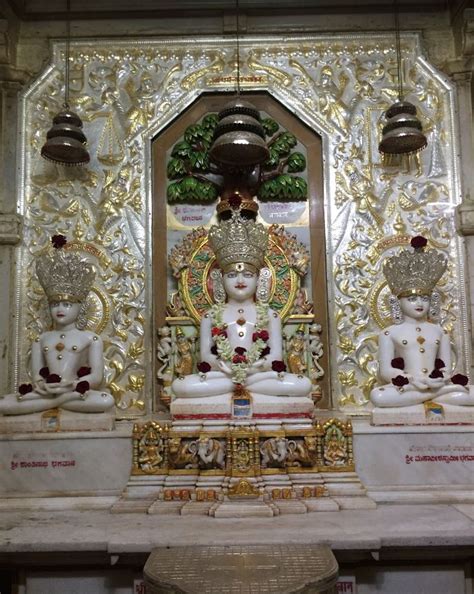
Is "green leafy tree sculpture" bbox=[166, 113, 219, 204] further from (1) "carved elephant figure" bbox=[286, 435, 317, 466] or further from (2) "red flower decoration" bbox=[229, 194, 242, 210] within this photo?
(1) "carved elephant figure" bbox=[286, 435, 317, 466]

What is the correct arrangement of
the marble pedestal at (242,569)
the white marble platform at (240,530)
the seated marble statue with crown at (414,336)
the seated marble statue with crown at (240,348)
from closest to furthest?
the marble pedestal at (242,569) → the white marble platform at (240,530) → the seated marble statue with crown at (240,348) → the seated marble statue with crown at (414,336)

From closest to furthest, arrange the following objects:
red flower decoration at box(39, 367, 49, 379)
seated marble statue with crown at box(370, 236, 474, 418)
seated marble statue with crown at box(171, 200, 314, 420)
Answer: seated marble statue with crown at box(171, 200, 314, 420)
seated marble statue with crown at box(370, 236, 474, 418)
red flower decoration at box(39, 367, 49, 379)

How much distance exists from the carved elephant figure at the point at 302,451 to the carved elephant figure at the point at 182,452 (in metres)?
0.71

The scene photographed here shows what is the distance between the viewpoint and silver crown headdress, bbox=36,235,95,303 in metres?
5.41

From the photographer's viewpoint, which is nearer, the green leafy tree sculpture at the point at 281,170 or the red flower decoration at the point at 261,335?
the red flower decoration at the point at 261,335

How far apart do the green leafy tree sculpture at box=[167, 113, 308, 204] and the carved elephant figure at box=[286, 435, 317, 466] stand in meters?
2.76

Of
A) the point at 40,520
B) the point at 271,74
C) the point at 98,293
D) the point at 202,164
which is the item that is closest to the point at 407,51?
the point at 271,74

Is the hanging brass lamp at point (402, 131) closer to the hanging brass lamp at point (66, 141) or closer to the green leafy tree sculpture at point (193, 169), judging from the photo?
the green leafy tree sculpture at point (193, 169)

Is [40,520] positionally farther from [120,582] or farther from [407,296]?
[407,296]

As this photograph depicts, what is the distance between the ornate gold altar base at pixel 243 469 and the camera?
170 inches

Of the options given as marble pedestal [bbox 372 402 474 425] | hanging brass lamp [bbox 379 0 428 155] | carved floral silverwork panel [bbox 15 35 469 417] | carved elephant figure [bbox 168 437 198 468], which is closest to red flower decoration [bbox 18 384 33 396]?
carved floral silverwork panel [bbox 15 35 469 417]

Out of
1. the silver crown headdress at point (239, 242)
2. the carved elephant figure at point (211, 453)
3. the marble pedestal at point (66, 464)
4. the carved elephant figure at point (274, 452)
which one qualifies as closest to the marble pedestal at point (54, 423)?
the marble pedestal at point (66, 464)

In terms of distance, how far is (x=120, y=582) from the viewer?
371 cm

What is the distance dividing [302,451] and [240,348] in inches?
38.8
